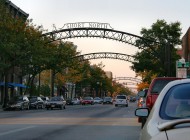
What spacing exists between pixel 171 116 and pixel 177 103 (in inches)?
13.3

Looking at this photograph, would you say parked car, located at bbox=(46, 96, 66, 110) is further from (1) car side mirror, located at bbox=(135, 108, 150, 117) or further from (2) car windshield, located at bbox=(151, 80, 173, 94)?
(1) car side mirror, located at bbox=(135, 108, 150, 117)

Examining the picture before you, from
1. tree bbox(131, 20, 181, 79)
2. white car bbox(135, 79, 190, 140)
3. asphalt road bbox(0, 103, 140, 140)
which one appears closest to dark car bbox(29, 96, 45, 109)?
tree bbox(131, 20, 181, 79)

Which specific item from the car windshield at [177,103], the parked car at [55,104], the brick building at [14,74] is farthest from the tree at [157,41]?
the car windshield at [177,103]

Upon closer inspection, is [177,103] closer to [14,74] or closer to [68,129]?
[68,129]

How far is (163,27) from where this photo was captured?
72250 mm

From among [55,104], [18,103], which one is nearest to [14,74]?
[55,104]

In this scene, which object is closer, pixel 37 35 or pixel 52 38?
pixel 37 35

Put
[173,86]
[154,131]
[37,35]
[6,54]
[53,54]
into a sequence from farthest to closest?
[53,54]
[37,35]
[6,54]
[173,86]
[154,131]

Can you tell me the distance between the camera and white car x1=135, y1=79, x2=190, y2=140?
4.39m

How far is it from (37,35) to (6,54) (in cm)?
492

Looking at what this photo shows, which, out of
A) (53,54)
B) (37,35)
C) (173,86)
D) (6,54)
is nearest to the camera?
(173,86)

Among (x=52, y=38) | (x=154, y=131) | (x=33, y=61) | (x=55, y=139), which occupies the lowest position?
(x=55, y=139)

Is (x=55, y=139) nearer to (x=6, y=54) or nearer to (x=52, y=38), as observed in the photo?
(x=6, y=54)

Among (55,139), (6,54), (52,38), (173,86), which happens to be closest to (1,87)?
(52,38)
